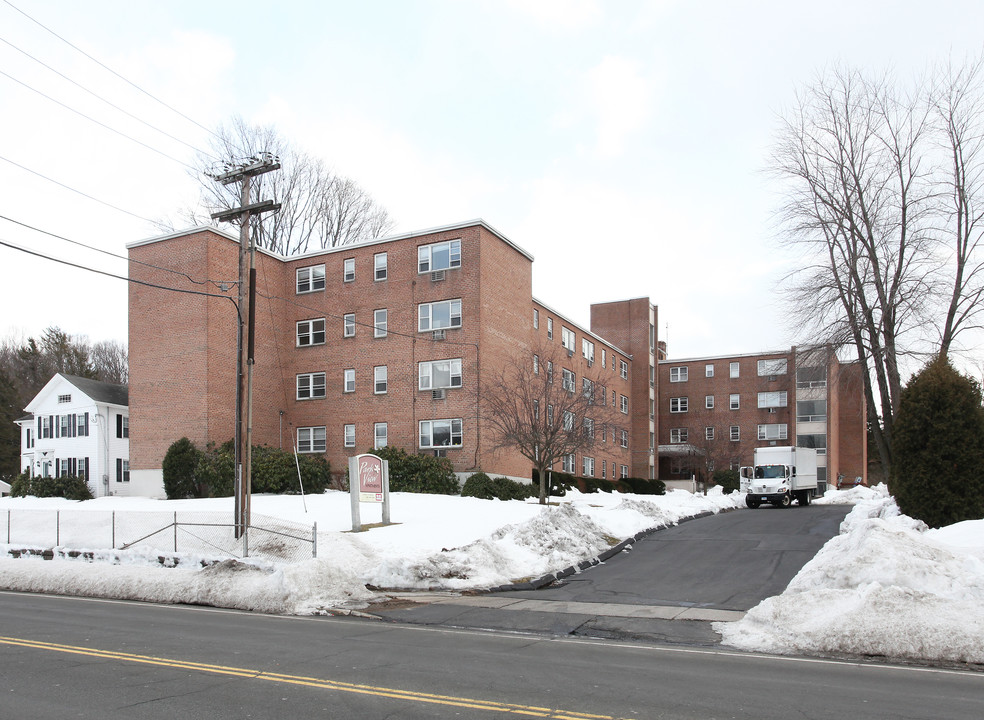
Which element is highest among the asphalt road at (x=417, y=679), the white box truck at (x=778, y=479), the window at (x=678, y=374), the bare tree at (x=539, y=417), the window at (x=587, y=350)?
the window at (x=587, y=350)

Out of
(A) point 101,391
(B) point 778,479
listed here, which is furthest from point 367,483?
(A) point 101,391

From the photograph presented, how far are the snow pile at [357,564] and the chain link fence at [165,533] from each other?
0.34m

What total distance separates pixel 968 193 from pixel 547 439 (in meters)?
17.6

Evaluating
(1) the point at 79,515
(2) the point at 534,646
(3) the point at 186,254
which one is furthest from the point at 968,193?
(3) the point at 186,254

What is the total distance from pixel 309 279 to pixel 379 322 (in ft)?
17.3

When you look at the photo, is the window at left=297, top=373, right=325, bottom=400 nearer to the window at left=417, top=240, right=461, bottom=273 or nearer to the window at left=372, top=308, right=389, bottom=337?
the window at left=372, top=308, right=389, bottom=337

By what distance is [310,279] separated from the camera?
43656 millimetres

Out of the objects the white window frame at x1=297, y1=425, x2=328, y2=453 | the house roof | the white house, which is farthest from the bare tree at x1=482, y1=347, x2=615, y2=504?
the house roof

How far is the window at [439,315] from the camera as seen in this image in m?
39.4

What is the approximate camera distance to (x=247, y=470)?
1952 centimetres

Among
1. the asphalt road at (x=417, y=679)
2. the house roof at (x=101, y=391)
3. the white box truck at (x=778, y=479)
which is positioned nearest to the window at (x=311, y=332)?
the house roof at (x=101, y=391)

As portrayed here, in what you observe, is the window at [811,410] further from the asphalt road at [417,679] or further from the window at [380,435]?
the asphalt road at [417,679]

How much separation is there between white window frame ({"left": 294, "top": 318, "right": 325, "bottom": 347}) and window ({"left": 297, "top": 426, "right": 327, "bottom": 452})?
463cm

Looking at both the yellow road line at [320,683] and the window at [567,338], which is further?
the window at [567,338]
